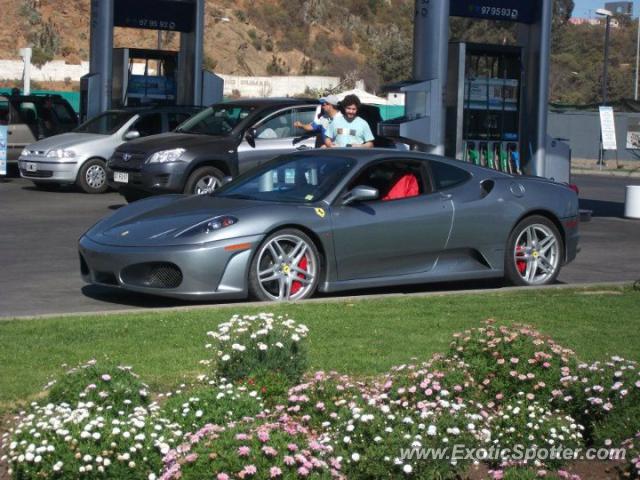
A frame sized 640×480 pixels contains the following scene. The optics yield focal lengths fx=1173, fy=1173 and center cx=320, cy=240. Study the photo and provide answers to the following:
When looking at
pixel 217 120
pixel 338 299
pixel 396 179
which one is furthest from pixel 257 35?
pixel 338 299

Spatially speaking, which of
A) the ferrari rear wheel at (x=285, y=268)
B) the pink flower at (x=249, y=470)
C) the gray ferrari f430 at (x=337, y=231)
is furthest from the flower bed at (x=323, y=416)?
the ferrari rear wheel at (x=285, y=268)

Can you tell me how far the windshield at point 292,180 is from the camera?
10281 mm

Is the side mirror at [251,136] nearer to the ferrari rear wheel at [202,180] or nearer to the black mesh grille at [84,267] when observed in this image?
the ferrari rear wheel at [202,180]

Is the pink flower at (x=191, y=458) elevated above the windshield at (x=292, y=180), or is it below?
below

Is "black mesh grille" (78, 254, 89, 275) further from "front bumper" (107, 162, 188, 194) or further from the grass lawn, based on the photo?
"front bumper" (107, 162, 188, 194)

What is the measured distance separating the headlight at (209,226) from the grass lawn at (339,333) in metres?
0.82

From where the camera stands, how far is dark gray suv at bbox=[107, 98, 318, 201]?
694 inches

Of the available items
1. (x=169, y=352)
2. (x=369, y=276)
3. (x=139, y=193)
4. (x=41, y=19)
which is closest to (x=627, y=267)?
(x=369, y=276)

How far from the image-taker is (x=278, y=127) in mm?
18266

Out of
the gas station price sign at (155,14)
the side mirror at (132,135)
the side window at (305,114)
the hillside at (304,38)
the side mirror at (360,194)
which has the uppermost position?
the hillside at (304,38)

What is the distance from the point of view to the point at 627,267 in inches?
517

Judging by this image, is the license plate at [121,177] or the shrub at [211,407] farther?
the license plate at [121,177]

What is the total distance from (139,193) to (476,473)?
1386 centimetres

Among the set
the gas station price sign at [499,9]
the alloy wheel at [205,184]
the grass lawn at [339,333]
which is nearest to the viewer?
the grass lawn at [339,333]
